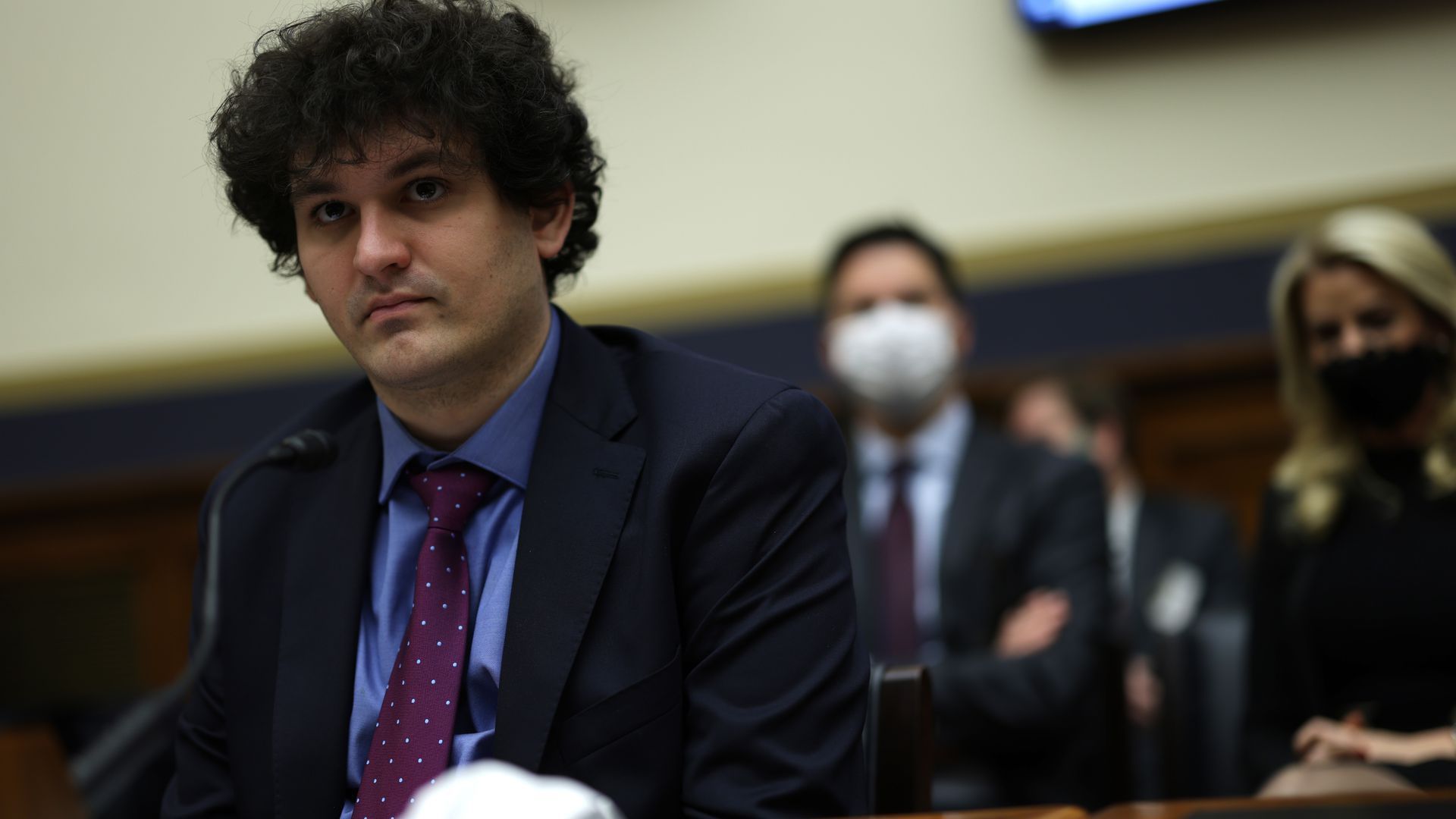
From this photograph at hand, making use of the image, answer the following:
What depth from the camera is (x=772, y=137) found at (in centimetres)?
431

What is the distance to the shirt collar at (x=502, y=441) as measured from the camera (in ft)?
5.10

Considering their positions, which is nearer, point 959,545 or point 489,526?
point 489,526

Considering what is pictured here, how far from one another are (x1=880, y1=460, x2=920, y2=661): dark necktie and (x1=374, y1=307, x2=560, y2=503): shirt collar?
1.21 m

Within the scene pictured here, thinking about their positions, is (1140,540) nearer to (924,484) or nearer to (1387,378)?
(924,484)

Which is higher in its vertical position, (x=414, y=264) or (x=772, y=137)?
(x=772, y=137)

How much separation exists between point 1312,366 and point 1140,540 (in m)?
1.40

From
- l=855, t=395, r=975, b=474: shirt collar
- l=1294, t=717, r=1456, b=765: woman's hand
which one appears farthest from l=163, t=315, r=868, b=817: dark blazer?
l=855, t=395, r=975, b=474: shirt collar

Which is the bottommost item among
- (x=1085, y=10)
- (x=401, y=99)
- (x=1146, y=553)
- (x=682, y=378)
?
(x=1146, y=553)

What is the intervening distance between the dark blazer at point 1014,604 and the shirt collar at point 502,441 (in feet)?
3.29

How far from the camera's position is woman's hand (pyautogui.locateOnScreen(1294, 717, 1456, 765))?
1845 mm

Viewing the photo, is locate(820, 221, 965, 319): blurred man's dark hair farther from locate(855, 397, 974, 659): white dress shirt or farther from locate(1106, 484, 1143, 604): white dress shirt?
locate(1106, 484, 1143, 604): white dress shirt

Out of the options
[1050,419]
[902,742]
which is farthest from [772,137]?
[902,742]

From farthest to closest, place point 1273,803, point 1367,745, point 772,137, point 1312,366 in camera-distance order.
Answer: point 772,137
point 1312,366
point 1367,745
point 1273,803

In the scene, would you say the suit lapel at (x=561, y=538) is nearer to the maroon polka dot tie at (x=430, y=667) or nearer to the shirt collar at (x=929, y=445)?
the maroon polka dot tie at (x=430, y=667)
